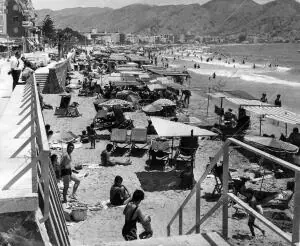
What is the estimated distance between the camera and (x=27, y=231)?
10.5 ft

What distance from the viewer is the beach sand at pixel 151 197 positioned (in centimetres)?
776

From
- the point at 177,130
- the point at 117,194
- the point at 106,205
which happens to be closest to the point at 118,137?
the point at 177,130

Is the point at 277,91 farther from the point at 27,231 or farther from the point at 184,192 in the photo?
the point at 27,231

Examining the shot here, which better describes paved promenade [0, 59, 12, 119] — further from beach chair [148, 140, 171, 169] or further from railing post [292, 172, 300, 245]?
railing post [292, 172, 300, 245]

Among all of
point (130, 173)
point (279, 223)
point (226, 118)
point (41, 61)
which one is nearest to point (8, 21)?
point (41, 61)

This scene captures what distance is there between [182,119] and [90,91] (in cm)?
1487

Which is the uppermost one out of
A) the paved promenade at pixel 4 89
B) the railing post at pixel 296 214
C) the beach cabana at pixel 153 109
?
the railing post at pixel 296 214

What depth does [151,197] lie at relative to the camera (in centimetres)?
1018

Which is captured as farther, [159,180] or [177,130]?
[177,130]

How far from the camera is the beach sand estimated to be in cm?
776

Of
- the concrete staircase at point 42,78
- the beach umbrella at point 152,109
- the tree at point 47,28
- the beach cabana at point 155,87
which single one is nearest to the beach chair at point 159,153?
the beach umbrella at point 152,109

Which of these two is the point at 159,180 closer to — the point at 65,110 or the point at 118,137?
the point at 118,137

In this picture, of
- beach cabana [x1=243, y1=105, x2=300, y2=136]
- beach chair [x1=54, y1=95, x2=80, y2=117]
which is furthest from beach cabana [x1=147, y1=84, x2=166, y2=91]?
beach cabana [x1=243, y1=105, x2=300, y2=136]

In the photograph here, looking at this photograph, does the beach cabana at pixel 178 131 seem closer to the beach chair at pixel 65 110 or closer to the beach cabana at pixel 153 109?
the beach cabana at pixel 153 109
